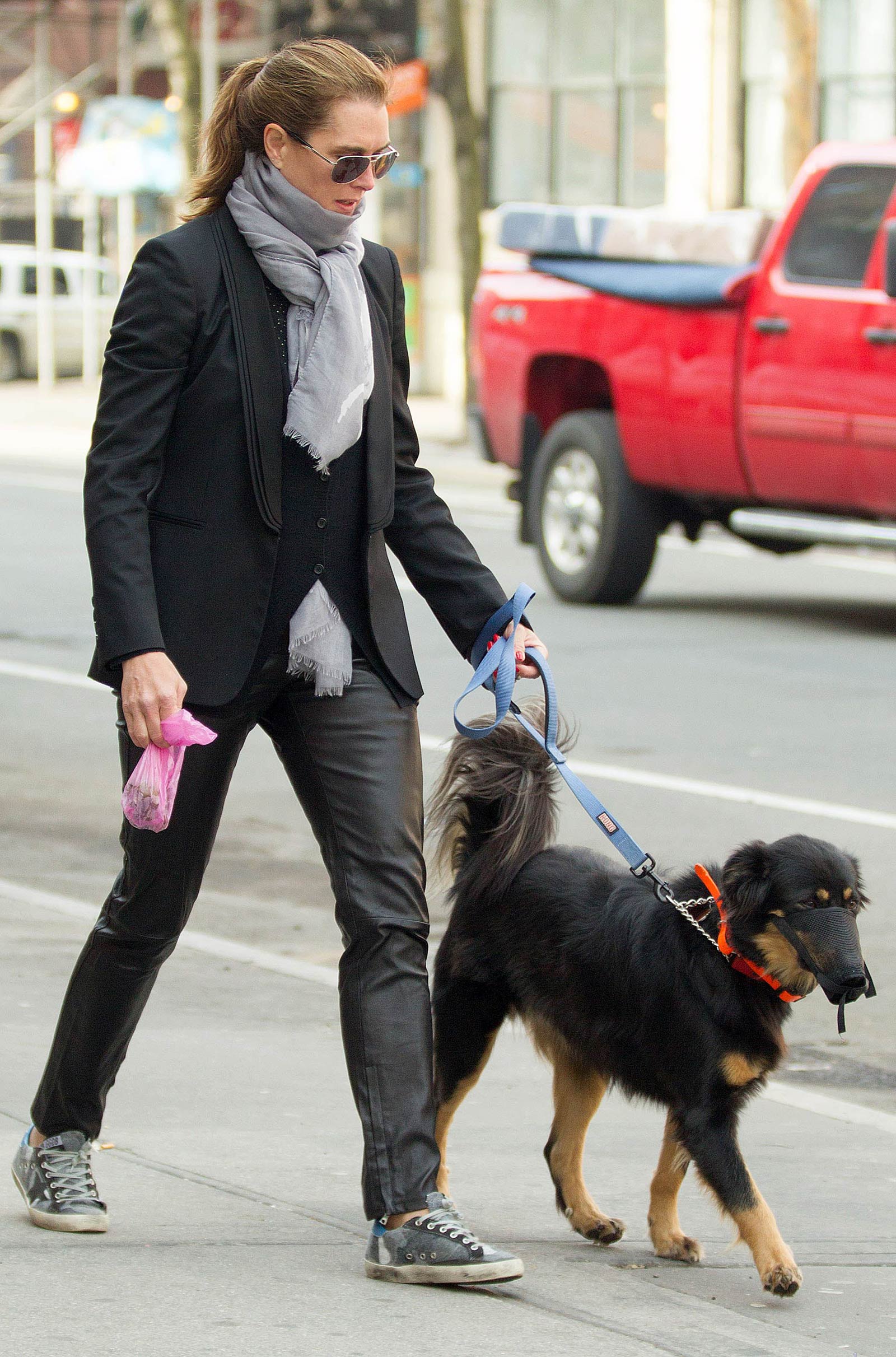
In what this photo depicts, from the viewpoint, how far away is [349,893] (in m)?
3.80

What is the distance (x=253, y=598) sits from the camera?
3.73m

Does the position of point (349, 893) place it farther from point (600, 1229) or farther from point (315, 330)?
point (315, 330)

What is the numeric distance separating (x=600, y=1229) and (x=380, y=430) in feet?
4.94

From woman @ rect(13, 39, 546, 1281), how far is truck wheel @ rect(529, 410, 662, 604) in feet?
29.2

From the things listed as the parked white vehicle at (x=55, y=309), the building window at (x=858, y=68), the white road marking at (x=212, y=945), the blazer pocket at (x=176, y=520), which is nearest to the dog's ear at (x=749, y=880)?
the blazer pocket at (x=176, y=520)

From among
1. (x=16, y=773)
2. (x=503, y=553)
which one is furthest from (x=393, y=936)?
(x=503, y=553)

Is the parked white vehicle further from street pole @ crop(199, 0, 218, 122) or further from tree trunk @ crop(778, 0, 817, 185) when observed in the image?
tree trunk @ crop(778, 0, 817, 185)

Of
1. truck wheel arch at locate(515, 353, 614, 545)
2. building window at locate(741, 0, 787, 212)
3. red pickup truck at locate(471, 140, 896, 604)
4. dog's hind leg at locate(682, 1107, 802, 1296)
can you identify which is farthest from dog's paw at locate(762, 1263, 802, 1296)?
building window at locate(741, 0, 787, 212)

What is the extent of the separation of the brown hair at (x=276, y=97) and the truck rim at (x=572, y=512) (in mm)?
9040

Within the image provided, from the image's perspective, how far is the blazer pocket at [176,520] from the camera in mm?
3725

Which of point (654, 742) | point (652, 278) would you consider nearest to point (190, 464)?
point (654, 742)

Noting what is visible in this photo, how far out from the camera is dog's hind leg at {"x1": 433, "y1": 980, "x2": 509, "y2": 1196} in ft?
13.6

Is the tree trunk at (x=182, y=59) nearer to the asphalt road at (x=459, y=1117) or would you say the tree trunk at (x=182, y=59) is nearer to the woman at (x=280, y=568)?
the asphalt road at (x=459, y=1117)

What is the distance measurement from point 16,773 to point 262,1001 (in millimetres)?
3221
